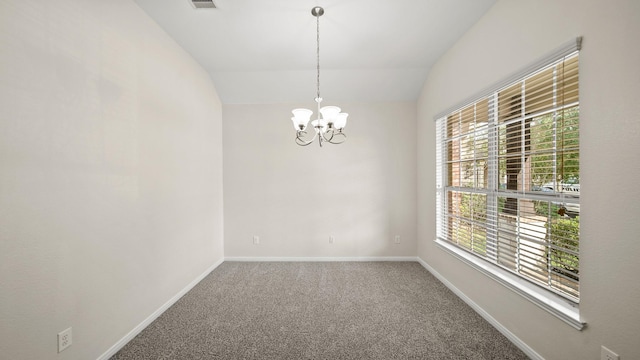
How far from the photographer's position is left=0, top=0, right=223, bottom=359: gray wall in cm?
131

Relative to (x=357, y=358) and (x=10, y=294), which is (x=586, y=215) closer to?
(x=357, y=358)

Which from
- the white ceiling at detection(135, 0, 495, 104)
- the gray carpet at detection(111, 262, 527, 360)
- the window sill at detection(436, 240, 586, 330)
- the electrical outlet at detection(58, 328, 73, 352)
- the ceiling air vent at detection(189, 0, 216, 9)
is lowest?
the gray carpet at detection(111, 262, 527, 360)

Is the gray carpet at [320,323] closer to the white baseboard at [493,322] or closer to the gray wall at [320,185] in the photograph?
the white baseboard at [493,322]

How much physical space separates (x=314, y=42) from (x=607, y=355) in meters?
3.33

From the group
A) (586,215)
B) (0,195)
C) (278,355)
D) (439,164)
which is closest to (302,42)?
(439,164)

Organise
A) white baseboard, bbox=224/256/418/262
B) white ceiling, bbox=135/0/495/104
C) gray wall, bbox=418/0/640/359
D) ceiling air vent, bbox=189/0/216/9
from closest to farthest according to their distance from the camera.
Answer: gray wall, bbox=418/0/640/359 → ceiling air vent, bbox=189/0/216/9 → white ceiling, bbox=135/0/495/104 → white baseboard, bbox=224/256/418/262

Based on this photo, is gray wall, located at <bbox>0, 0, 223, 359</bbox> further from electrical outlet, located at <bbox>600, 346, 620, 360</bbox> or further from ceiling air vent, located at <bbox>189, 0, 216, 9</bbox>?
electrical outlet, located at <bbox>600, 346, 620, 360</bbox>

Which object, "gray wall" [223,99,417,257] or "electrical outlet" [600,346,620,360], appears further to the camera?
"gray wall" [223,99,417,257]

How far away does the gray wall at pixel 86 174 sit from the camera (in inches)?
51.5

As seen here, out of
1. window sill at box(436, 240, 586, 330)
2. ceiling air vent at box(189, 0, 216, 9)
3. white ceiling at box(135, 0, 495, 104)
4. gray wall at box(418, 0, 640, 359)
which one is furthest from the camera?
white ceiling at box(135, 0, 495, 104)

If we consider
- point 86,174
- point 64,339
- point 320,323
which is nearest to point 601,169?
point 320,323

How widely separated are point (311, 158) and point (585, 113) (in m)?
3.05

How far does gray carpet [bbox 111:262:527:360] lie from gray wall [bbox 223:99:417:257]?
716 millimetres

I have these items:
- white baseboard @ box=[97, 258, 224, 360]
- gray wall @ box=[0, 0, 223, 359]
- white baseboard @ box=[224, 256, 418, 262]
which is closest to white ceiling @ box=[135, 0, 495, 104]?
gray wall @ box=[0, 0, 223, 359]
